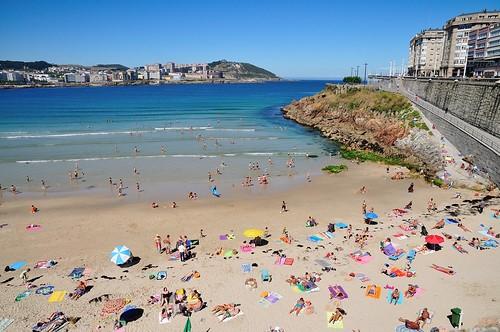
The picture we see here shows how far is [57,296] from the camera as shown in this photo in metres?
13.2

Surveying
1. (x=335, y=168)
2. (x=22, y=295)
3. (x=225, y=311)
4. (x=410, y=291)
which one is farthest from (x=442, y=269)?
(x=335, y=168)

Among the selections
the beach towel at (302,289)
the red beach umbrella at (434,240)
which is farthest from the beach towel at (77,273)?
the red beach umbrella at (434,240)

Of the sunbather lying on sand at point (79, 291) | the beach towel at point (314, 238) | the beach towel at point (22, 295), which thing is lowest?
the beach towel at point (22, 295)

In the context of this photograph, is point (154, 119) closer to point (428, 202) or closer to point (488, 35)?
point (428, 202)

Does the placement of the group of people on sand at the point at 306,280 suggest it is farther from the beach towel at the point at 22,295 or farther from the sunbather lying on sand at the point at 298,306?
the beach towel at the point at 22,295

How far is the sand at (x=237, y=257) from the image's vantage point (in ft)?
38.6

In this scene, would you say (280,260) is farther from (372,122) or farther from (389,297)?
(372,122)

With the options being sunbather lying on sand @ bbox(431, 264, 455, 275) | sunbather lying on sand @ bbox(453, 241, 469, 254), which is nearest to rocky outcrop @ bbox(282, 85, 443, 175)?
sunbather lying on sand @ bbox(453, 241, 469, 254)

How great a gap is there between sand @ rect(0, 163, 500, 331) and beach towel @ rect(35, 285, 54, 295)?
11.3 inches

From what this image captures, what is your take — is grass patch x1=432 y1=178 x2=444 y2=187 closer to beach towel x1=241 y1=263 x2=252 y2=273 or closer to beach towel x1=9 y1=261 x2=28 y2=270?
beach towel x1=241 y1=263 x2=252 y2=273

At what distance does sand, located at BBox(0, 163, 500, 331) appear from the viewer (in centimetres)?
1176

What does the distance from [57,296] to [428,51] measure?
3999 inches

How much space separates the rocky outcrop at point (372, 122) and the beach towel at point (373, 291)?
18.0m

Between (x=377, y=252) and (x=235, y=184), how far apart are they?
45.5 ft
